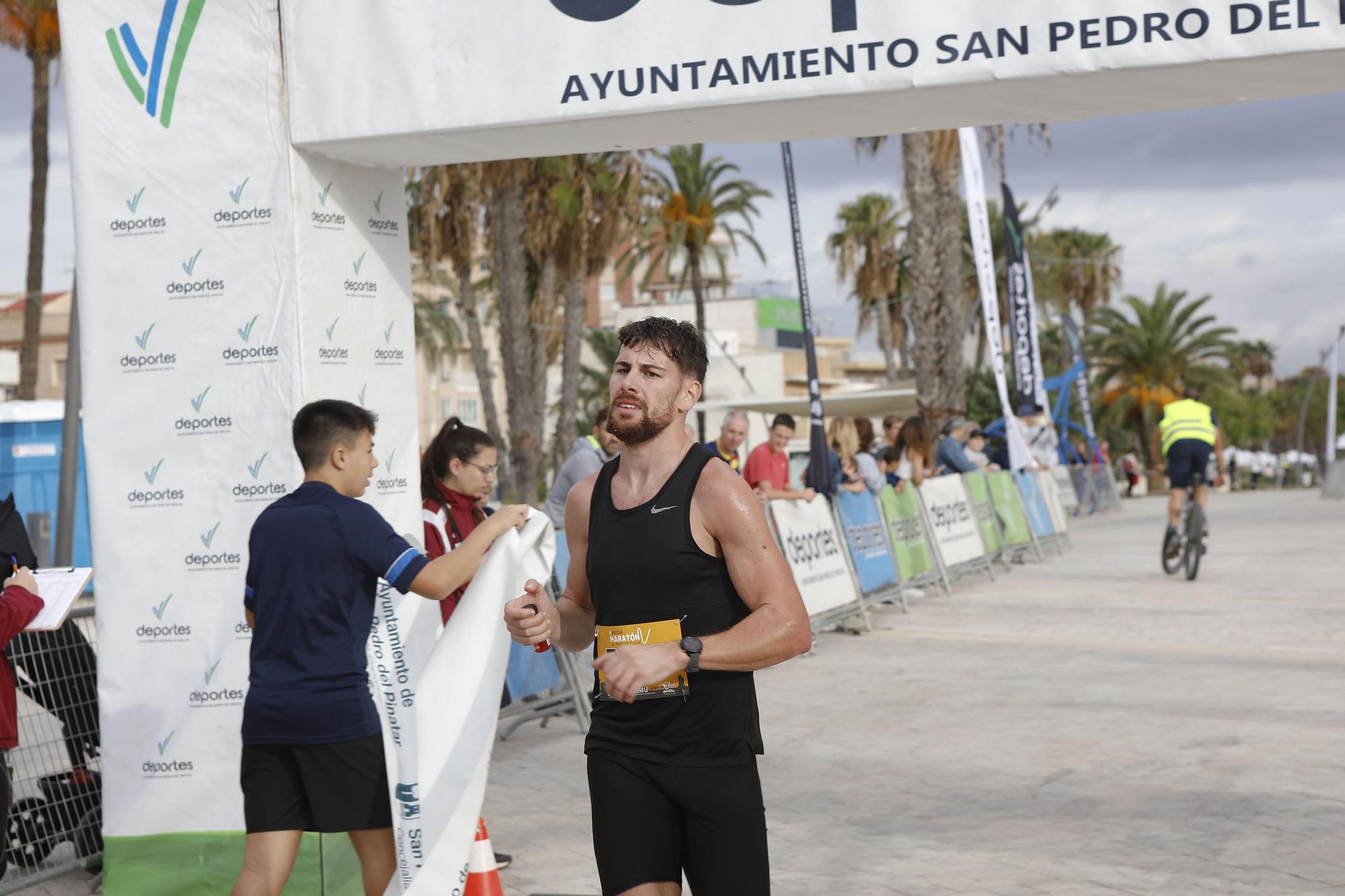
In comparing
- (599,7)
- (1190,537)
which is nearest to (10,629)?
(599,7)

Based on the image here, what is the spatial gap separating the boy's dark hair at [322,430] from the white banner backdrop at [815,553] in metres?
7.44

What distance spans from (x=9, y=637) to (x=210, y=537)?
827 millimetres

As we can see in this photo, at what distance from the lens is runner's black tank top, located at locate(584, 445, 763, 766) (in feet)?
10.9

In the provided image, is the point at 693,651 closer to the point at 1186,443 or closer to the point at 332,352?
the point at 332,352

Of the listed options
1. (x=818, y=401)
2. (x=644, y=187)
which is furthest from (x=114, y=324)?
(x=644, y=187)

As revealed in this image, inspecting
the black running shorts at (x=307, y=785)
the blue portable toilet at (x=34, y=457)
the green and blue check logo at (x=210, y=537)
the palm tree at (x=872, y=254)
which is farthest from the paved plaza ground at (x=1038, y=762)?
the palm tree at (x=872, y=254)

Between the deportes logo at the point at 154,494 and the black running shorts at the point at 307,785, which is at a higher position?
the deportes logo at the point at 154,494

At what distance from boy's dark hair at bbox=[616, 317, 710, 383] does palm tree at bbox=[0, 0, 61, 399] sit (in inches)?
892

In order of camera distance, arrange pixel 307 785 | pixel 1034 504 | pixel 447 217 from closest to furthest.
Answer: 1. pixel 307 785
2. pixel 1034 504
3. pixel 447 217

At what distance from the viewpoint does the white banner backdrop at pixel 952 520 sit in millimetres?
15734

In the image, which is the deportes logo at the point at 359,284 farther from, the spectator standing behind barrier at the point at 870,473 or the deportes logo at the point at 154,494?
the spectator standing behind barrier at the point at 870,473

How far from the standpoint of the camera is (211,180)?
5.78 meters

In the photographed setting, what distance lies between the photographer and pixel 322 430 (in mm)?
4289

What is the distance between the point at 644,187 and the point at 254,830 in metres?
27.0
